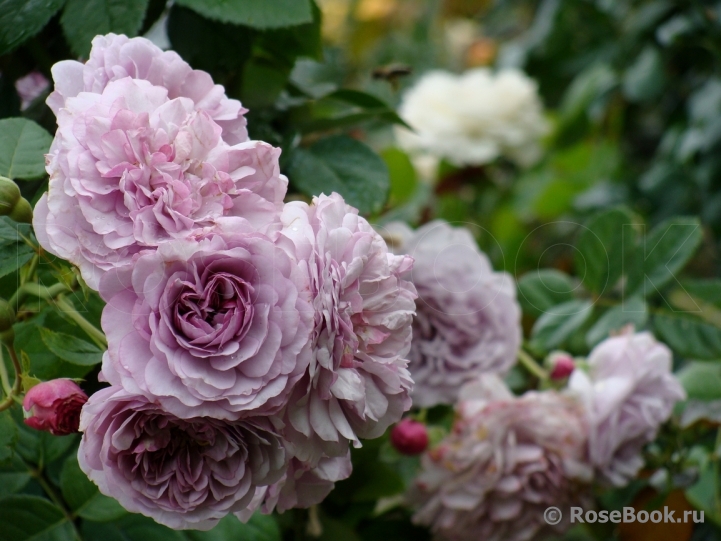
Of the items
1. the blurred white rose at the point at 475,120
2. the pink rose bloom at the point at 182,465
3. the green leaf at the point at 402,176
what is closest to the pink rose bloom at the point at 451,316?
the pink rose bloom at the point at 182,465

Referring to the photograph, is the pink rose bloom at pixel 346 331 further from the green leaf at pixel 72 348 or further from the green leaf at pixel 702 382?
the green leaf at pixel 702 382

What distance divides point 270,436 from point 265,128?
256mm

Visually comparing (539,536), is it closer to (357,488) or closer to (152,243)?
(357,488)

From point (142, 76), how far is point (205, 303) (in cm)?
12

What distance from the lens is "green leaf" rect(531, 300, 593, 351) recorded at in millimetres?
611

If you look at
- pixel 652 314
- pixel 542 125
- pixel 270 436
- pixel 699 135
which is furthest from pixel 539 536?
pixel 542 125

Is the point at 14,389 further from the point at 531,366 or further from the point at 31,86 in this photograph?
the point at 531,366

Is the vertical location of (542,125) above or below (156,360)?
below

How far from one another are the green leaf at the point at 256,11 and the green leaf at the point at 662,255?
0.37m

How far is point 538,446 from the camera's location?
1.73 feet

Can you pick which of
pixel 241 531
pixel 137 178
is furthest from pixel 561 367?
pixel 137 178

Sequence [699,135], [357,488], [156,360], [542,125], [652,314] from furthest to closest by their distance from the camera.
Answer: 1. [542,125]
2. [699,135]
3. [652,314]
4. [357,488]
5. [156,360]

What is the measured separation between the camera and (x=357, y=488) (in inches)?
21.6

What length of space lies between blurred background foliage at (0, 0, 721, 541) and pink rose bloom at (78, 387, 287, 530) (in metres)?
0.06
